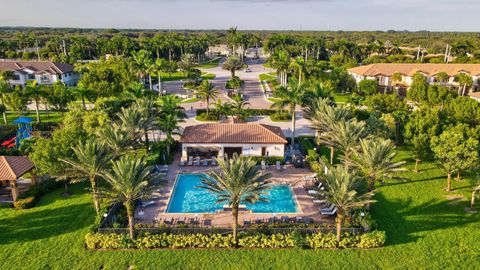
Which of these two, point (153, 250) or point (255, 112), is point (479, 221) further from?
point (255, 112)

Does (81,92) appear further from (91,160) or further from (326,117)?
(326,117)

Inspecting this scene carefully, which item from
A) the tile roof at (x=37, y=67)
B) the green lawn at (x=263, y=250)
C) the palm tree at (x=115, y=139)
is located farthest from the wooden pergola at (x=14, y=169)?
the tile roof at (x=37, y=67)

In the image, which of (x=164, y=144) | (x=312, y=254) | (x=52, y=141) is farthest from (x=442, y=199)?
(x=52, y=141)

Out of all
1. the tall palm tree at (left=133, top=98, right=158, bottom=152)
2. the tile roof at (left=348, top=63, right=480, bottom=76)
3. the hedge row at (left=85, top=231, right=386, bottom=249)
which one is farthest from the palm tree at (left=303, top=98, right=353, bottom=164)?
the tile roof at (left=348, top=63, right=480, bottom=76)

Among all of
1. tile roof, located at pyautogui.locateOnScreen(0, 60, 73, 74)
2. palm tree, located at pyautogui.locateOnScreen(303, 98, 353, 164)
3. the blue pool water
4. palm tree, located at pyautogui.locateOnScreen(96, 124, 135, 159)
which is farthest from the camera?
tile roof, located at pyautogui.locateOnScreen(0, 60, 73, 74)

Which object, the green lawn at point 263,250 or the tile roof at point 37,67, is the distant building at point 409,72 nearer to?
the green lawn at point 263,250

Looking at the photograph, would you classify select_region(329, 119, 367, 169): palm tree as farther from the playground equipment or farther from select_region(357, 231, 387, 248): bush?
the playground equipment

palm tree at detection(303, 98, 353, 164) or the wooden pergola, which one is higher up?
palm tree at detection(303, 98, 353, 164)
